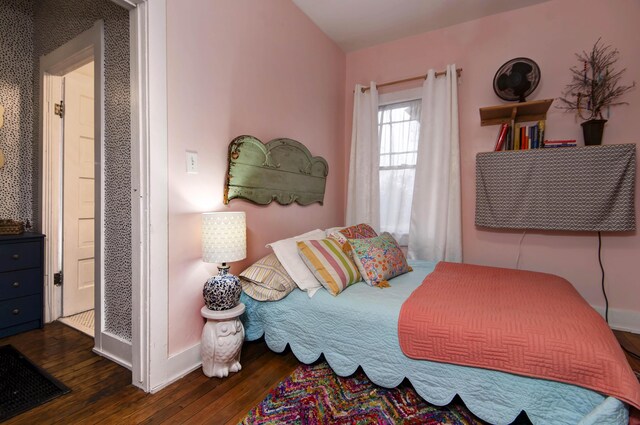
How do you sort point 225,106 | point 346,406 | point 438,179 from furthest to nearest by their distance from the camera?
point 438,179 → point 225,106 → point 346,406

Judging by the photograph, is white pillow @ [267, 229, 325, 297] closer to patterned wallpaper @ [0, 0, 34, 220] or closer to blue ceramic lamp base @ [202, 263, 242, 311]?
blue ceramic lamp base @ [202, 263, 242, 311]

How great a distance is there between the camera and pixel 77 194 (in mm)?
2715

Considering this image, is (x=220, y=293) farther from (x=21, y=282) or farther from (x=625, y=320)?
(x=625, y=320)

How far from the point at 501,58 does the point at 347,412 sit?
311 cm

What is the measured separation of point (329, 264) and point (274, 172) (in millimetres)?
882

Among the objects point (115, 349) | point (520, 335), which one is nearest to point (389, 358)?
point (520, 335)

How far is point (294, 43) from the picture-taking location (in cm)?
271

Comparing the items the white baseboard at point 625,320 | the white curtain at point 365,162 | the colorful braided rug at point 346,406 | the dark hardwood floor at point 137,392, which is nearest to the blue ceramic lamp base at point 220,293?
the dark hardwood floor at point 137,392

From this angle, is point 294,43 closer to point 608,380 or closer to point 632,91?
point 632,91

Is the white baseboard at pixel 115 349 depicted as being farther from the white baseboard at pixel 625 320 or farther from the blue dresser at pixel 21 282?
the white baseboard at pixel 625 320

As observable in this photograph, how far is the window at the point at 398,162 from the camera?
3.17 metres

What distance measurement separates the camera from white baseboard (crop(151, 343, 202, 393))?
1695 millimetres

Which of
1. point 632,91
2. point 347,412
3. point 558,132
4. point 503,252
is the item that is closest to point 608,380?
point 347,412

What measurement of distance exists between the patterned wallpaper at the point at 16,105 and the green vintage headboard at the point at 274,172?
2004 millimetres
